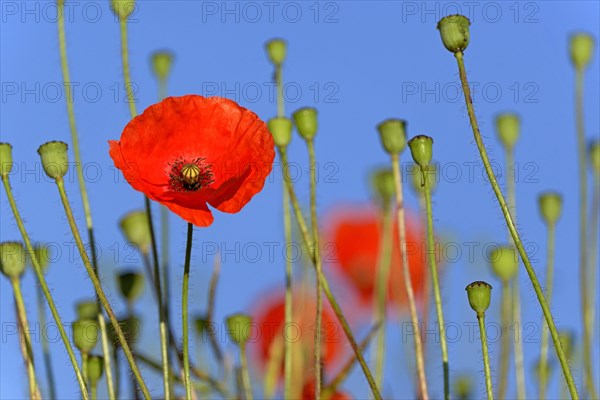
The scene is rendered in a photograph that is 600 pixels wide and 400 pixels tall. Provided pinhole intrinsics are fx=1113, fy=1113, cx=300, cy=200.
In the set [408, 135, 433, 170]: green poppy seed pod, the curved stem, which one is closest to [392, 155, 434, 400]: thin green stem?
the curved stem

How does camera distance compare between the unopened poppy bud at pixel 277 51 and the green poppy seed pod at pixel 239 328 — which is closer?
the green poppy seed pod at pixel 239 328

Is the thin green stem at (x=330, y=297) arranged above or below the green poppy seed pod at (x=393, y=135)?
below

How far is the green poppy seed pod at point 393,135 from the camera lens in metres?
1.43

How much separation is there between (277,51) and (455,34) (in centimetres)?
47

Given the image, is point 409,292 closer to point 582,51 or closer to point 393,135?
point 393,135

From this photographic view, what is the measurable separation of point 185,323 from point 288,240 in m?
0.40

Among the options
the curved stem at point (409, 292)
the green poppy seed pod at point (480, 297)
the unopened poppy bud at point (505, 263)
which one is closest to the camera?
the green poppy seed pod at point (480, 297)

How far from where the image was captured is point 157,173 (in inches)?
54.2

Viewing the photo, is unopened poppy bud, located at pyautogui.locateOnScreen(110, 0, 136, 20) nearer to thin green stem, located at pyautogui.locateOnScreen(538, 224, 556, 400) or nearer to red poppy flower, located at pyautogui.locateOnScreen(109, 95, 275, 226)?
red poppy flower, located at pyautogui.locateOnScreen(109, 95, 275, 226)

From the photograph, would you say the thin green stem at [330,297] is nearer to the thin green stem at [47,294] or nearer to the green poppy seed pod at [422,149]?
the green poppy seed pod at [422,149]

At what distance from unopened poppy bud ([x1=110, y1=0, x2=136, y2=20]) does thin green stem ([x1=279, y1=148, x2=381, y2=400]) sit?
27 cm

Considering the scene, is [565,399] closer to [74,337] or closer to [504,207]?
[504,207]

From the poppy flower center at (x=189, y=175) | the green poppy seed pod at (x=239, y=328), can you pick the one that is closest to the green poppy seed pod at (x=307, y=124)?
the poppy flower center at (x=189, y=175)

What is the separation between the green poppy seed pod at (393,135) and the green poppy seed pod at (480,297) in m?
0.29
